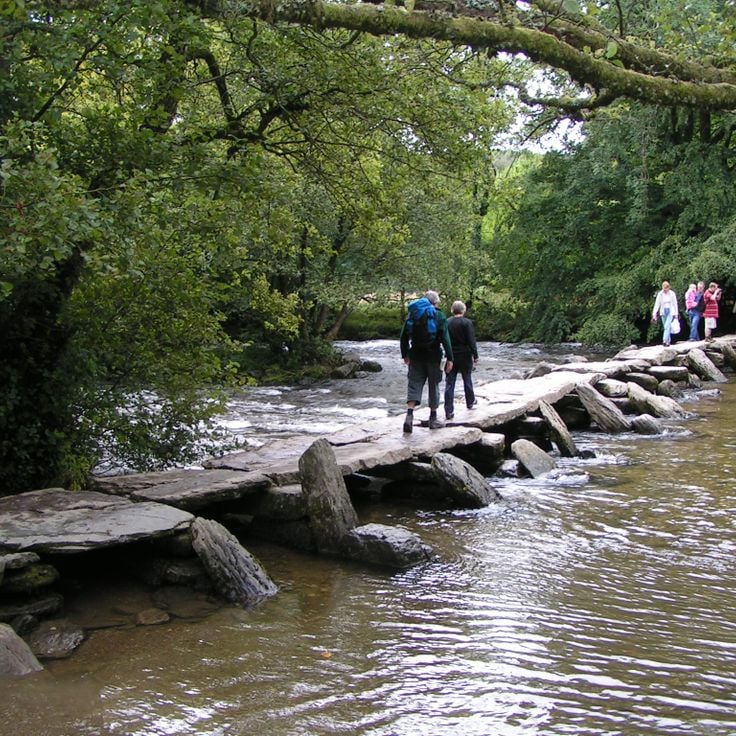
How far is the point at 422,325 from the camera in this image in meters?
10.6

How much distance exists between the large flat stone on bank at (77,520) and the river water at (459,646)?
461mm

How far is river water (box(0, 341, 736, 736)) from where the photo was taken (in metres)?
4.27

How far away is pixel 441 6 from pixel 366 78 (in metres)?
3.56

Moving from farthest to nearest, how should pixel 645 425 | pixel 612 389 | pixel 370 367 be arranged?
1. pixel 370 367
2. pixel 612 389
3. pixel 645 425

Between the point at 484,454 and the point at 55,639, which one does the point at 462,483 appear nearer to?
the point at 484,454

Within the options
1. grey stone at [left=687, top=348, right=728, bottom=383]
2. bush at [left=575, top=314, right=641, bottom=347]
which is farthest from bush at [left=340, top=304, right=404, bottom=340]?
grey stone at [left=687, top=348, right=728, bottom=383]

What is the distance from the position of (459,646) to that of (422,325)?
233 inches

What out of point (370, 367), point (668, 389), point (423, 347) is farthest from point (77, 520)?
point (370, 367)

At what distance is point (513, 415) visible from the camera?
1206 centimetres

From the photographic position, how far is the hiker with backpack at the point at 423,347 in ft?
34.8

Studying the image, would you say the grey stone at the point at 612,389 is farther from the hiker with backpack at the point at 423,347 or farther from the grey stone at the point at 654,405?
the hiker with backpack at the point at 423,347

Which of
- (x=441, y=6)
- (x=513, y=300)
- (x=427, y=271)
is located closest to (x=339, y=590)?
Answer: (x=441, y=6)

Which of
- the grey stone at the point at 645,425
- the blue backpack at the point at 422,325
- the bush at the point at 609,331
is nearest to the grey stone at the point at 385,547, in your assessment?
the blue backpack at the point at 422,325

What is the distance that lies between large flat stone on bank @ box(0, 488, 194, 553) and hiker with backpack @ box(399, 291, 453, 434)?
4.65 m
